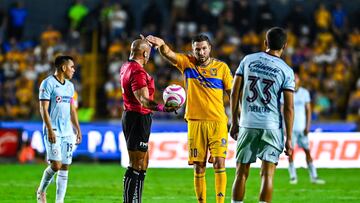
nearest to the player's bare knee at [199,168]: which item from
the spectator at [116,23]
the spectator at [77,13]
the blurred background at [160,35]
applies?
the blurred background at [160,35]

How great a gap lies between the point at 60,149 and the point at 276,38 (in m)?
4.32

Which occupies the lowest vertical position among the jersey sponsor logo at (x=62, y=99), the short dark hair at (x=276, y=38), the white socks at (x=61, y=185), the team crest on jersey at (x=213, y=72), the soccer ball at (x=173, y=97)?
the white socks at (x=61, y=185)

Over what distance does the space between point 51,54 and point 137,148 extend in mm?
19653

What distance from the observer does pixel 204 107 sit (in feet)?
43.3

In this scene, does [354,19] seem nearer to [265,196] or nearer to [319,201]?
[319,201]

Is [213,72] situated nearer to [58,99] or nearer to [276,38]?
[276,38]

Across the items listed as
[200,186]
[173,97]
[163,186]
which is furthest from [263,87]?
[163,186]

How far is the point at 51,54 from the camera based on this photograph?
31516 mm

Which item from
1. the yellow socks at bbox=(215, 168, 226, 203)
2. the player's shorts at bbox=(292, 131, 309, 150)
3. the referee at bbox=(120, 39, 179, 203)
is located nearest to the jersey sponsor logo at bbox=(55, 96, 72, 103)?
the referee at bbox=(120, 39, 179, 203)

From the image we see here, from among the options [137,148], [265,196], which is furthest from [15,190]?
[265,196]

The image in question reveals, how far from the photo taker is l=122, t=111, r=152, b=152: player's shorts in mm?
12430

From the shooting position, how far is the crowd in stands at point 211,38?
29.9 metres

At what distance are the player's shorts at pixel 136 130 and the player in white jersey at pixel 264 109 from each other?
154 cm

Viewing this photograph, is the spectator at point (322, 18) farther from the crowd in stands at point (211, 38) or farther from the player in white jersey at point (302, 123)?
the player in white jersey at point (302, 123)
